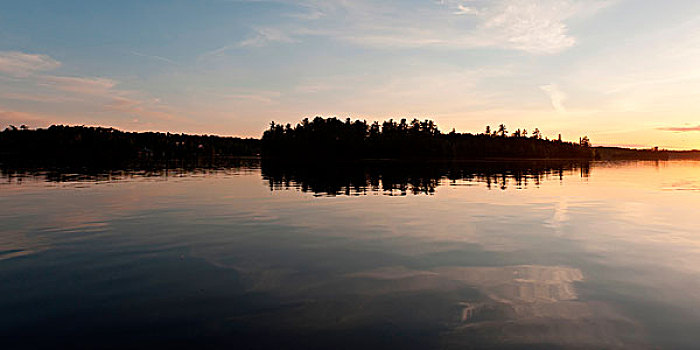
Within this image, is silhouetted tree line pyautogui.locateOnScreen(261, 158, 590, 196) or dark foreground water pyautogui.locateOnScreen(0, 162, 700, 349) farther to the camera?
silhouetted tree line pyautogui.locateOnScreen(261, 158, 590, 196)

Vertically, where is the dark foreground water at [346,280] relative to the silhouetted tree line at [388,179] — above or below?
below

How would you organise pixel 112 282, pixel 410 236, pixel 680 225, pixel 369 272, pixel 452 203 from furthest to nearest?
pixel 452 203 → pixel 680 225 → pixel 410 236 → pixel 369 272 → pixel 112 282

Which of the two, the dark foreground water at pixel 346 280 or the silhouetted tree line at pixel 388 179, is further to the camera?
the silhouetted tree line at pixel 388 179

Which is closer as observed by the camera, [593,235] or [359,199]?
[593,235]

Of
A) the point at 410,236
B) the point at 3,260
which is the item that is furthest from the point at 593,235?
the point at 3,260

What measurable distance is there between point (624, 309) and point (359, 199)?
26.9m

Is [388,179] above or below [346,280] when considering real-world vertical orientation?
above

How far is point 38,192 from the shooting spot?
40344 millimetres

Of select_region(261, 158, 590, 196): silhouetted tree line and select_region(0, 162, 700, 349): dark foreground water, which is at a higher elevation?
select_region(261, 158, 590, 196): silhouetted tree line

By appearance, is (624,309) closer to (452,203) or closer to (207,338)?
(207,338)

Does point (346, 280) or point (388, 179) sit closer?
point (346, 280)

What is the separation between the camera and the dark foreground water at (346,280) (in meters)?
9.62

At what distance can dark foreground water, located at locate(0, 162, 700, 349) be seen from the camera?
962 cm

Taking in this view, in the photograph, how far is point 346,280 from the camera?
13.6 meters
